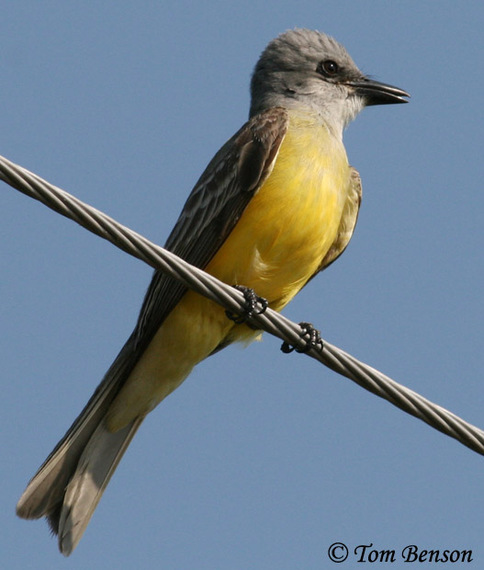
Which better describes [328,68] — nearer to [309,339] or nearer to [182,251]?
[182,251]

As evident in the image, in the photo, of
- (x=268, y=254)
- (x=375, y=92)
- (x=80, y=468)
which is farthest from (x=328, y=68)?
(x=80, y=468)

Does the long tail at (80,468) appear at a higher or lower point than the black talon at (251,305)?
lower

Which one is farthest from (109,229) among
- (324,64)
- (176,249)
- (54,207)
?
(324,64)

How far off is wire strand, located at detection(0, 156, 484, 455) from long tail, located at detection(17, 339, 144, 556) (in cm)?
221

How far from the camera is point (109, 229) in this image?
4500 mm

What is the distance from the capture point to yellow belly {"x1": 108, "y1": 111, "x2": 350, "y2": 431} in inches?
261

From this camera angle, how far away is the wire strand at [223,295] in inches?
171

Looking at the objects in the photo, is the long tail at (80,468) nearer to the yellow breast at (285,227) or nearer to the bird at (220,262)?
the bird at (220,262)

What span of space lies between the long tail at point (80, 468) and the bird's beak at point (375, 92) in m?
2.97

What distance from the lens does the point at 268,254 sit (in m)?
6.64

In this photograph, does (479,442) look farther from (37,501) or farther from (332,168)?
(37,501)

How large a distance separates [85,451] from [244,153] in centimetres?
245

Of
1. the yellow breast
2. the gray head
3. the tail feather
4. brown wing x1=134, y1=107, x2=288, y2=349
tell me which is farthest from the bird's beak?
the tail feather

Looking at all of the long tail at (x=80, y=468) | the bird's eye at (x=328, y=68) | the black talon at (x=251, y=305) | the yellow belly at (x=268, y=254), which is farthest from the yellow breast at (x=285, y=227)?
the bird's eye at (x=328, y=68)
